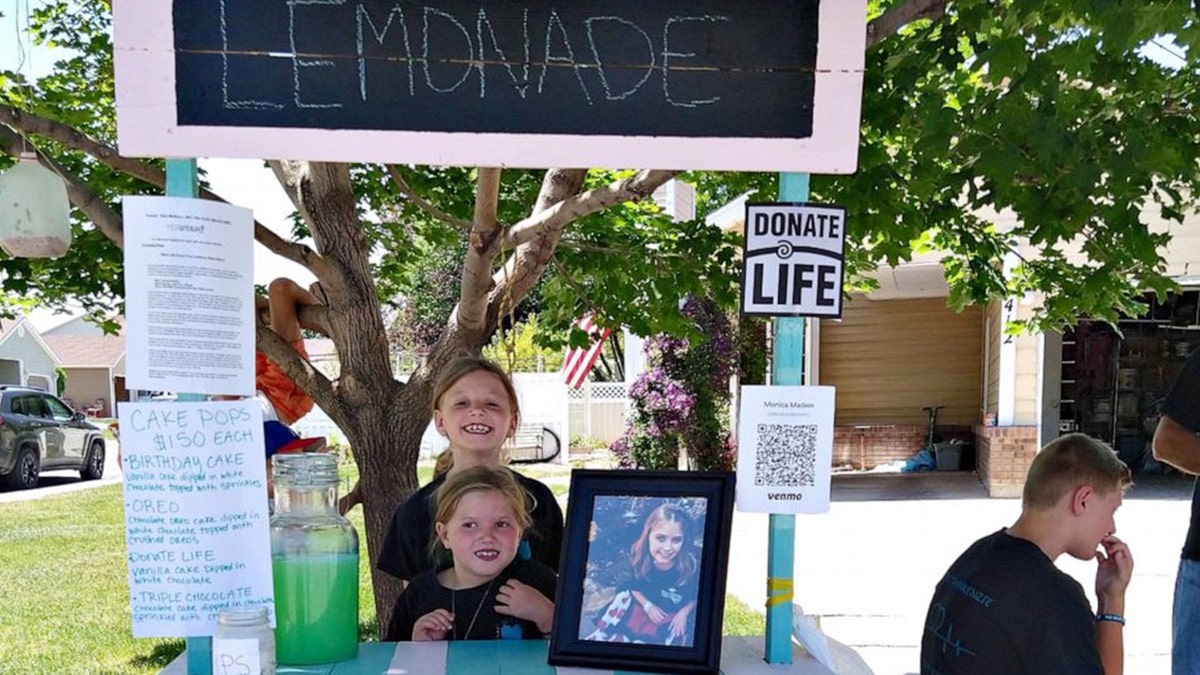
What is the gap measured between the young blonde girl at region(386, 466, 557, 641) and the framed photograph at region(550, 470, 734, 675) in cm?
23

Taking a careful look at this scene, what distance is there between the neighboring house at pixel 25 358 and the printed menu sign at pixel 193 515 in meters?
41.1

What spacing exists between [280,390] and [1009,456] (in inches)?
357

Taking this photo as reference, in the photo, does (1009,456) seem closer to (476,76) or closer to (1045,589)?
(1045,589)

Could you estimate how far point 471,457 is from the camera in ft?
8.81

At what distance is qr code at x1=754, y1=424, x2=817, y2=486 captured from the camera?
2.02m

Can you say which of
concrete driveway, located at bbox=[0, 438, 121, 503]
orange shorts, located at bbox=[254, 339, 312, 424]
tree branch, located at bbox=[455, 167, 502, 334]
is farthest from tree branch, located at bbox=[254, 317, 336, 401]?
concrete driveway, located at bbox=[0, 438, 121, 503]

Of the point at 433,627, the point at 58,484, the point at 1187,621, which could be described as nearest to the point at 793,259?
the point at 433,627

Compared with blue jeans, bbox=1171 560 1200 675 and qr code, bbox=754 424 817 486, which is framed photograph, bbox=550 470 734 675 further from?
blue jeans, bbox=1171 560 1200 675

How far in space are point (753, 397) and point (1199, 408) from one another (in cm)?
179

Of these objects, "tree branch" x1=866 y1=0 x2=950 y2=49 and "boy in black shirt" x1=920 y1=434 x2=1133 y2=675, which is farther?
"tree branch" x1=866 y1=0 x2=950 y2=49

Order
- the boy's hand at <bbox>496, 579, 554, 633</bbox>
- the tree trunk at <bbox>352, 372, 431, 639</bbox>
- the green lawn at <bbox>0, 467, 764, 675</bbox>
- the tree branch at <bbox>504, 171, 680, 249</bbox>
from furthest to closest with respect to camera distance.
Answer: the green lawn at <bbox>0, 467, 764, 675</bbox> < the tree trunk at <bbox>352, 372, 431, 639</bbox> < the tree branch at <bbox>504, 171, 680, 249</bbox> < the boy's hand at <bbox>496, 579, 554, 633</bbox>

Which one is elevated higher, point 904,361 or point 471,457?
point 471,457

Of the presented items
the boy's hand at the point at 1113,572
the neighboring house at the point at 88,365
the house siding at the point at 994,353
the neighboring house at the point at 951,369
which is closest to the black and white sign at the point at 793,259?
the boy's hand at the point at 1113,572

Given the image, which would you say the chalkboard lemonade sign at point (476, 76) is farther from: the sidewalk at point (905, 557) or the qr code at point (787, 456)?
the sidewalk at point (905, 557)
